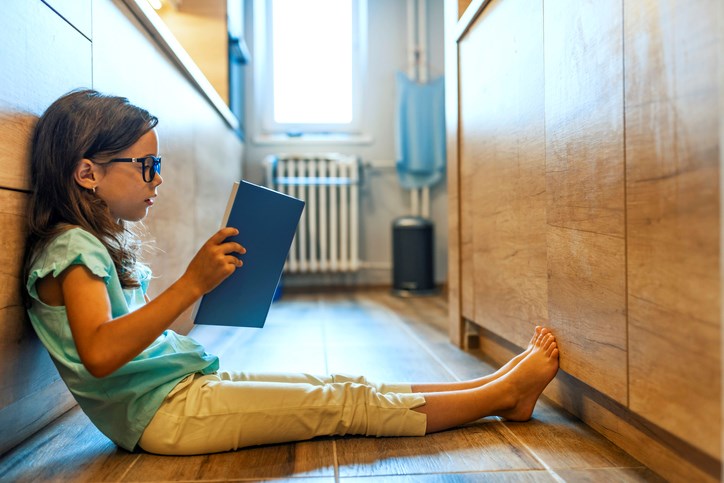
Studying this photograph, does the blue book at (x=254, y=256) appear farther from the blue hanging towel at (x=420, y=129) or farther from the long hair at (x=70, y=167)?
the blue hanging towel at (x=420, y=129)

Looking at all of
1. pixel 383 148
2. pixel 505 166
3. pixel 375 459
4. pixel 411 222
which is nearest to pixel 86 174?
pixel 375 459

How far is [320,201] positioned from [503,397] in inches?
97.5

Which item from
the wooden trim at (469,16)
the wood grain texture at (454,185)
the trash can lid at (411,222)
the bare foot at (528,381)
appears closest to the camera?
the bare foot at (528,381)

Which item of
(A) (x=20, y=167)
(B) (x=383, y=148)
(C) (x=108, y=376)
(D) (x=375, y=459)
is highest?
(B) (x=383, y=148)

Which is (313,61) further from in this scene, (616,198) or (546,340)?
(616,198)

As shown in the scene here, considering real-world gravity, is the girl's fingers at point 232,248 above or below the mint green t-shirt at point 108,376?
above

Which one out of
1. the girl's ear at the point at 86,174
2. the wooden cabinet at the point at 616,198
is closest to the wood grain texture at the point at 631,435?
the wooden cabinet at the point at 616,198

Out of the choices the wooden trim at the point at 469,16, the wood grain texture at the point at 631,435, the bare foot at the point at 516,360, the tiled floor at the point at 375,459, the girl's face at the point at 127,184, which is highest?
the wooden trim at the point at 469,16

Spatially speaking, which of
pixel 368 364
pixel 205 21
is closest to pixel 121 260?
pixel 368 364

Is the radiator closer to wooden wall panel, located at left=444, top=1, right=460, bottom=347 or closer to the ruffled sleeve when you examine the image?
wooden wall panel, located at left=444, top=1, right=460, bottom=347

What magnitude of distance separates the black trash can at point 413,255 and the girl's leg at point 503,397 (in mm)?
2194

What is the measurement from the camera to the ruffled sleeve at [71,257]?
0.80m

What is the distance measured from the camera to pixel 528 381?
1.03 metres

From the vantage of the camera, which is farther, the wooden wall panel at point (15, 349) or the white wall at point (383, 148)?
the white wall at point (383, 148)
